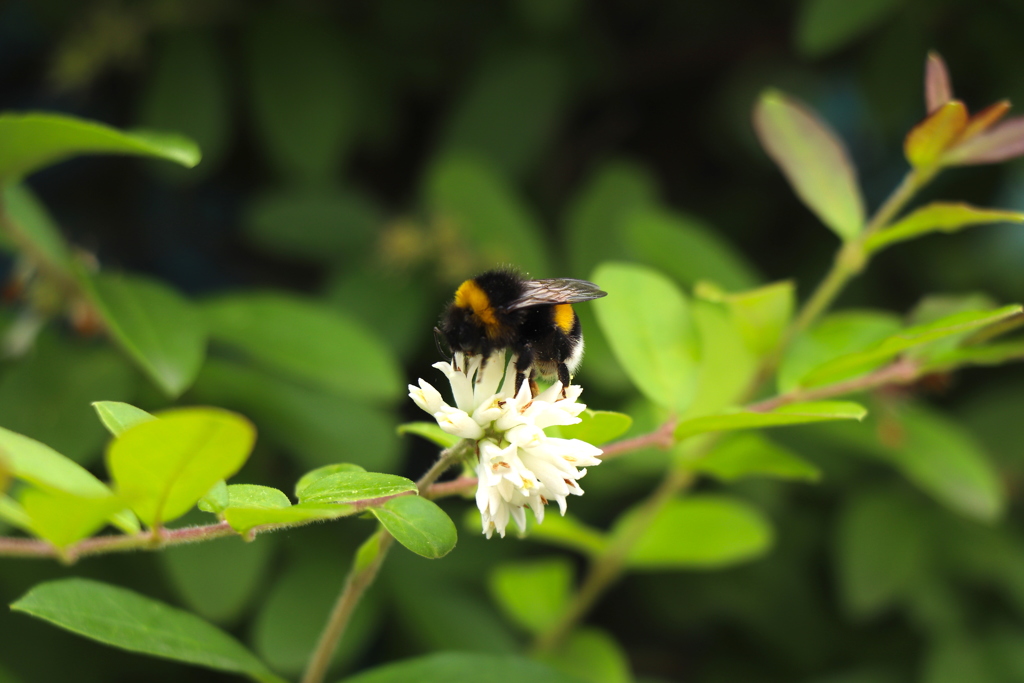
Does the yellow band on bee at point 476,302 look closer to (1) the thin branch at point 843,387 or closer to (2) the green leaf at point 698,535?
(1) the thin branch at point 843,387

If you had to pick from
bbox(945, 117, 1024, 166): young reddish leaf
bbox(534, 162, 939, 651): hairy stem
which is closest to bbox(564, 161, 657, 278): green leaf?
bbox(534, 162, 939, 651): hairy stem

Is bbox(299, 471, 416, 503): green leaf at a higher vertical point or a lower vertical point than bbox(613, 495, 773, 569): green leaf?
lower

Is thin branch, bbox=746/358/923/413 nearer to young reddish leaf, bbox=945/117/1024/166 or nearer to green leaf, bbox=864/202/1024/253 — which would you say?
green leaf, bbox=864/202/1024/253

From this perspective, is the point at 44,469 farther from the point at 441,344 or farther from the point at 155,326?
the point at 155,326

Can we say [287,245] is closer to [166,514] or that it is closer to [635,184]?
[635,184]

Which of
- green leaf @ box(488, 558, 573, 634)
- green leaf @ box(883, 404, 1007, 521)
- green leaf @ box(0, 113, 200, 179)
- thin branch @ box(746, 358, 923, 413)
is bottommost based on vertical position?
green leaf @ box(488, 558, 573, 634)

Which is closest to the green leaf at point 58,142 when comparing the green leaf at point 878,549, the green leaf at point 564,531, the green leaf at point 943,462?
the green leaf at point 564,531

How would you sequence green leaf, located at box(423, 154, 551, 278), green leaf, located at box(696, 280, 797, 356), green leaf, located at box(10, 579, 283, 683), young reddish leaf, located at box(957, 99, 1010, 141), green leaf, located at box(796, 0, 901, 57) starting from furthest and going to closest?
1. green leaf, located at box(423, 154, 551, 278)
2. green leaf, located at box(796, 0, 901, 57)
3. green leaf, located at box(696, 280, 797, 356)
4. young reddish leaf, located at box(957, 99, 1010, 141)
5. green leaf, located at box(10, 579, 283, 683)
